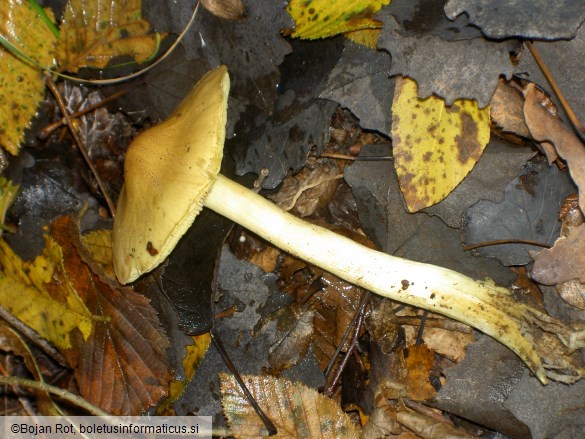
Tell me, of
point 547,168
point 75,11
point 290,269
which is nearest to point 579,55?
point 547,168

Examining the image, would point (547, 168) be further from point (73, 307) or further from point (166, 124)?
point (73, 307)

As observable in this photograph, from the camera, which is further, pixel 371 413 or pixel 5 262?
pixel 5 262

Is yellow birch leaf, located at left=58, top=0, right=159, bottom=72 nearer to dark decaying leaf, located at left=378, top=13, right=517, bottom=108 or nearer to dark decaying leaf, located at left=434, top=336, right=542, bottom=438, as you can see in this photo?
dark decaying leaf, located at left=378, top=13, right=517, bottom=108

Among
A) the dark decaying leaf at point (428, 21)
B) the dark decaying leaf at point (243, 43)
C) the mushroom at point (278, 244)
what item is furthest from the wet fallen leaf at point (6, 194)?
the dark decaying leaf at point (428, 21)

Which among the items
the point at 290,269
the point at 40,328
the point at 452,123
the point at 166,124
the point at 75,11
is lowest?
the point at 290,269

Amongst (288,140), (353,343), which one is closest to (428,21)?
(288,140)
